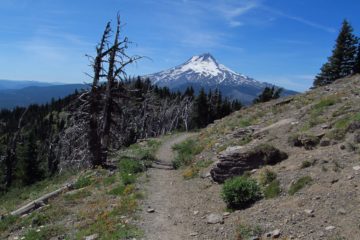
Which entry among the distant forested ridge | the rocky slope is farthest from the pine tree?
the rocky slope

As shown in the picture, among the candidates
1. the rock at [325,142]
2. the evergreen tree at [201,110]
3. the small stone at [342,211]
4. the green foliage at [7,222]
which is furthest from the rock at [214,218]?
the evergreen tree at [201,110]

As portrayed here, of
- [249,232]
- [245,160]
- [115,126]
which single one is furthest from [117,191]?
[115,126]

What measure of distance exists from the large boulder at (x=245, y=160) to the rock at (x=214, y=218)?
11.0 feet

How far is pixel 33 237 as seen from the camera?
12.5 metres

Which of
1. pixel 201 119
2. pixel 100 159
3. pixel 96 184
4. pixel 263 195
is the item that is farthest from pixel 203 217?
pixel 201 119

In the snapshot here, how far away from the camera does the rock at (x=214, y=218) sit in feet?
38.8

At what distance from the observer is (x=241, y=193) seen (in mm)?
12430

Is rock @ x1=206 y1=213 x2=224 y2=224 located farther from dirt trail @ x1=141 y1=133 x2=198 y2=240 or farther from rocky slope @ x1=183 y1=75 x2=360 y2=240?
dirt trail @ x1=141 y1=133 x2=198 y2=240

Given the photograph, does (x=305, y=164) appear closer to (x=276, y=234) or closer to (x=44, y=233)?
(x=276, y=234)

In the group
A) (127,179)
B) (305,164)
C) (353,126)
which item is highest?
(353,126)

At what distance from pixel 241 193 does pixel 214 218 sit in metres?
1.21

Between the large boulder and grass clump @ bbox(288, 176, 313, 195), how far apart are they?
9.79ft

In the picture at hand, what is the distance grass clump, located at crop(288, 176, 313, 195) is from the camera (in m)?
11.8

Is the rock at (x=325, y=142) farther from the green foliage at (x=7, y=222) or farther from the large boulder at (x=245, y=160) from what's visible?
the green foliage at (x=7, y=222)
